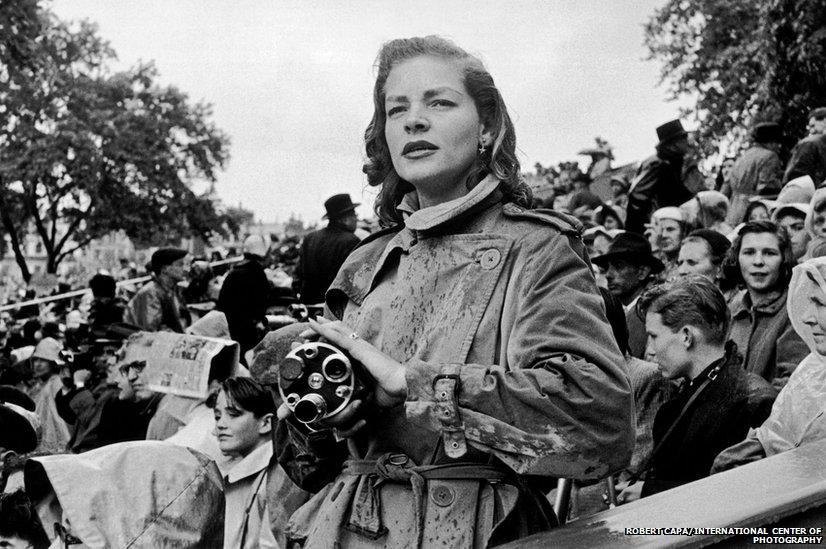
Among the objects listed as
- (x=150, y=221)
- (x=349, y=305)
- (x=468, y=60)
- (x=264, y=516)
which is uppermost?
(x=150, y=221)

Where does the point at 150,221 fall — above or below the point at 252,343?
above

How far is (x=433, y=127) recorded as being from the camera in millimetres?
2551

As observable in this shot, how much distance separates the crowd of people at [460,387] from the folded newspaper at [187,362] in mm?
75

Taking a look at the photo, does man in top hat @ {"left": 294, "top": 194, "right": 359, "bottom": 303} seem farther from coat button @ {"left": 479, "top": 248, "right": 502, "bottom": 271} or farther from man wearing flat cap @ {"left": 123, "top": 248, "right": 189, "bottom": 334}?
coat button @ {"left": 479, "top": 248, "right": 502, "bottom": 271}

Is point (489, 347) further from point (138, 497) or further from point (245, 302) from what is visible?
point (245, 302)

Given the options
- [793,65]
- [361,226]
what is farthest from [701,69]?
[361,226]

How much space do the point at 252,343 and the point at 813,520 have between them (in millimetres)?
7548

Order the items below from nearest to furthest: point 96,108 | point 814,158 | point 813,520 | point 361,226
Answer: point 813,520, point 814,158, point 361,226, point 96,108

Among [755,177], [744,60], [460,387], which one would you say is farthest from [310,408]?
[744,60]

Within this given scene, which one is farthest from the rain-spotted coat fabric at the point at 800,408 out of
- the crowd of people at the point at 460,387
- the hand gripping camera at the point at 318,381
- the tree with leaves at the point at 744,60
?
the tree with leaves at the point at 744,60

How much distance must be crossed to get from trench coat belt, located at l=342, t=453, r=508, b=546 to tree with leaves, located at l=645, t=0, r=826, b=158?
1556 centimetres

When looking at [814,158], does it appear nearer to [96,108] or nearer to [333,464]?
[333,464]

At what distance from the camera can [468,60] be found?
2.62 metres

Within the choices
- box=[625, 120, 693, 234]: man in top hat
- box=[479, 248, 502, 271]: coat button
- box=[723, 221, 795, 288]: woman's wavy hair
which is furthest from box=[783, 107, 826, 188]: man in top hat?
box=[479, 248, 502, 271]: coat button
